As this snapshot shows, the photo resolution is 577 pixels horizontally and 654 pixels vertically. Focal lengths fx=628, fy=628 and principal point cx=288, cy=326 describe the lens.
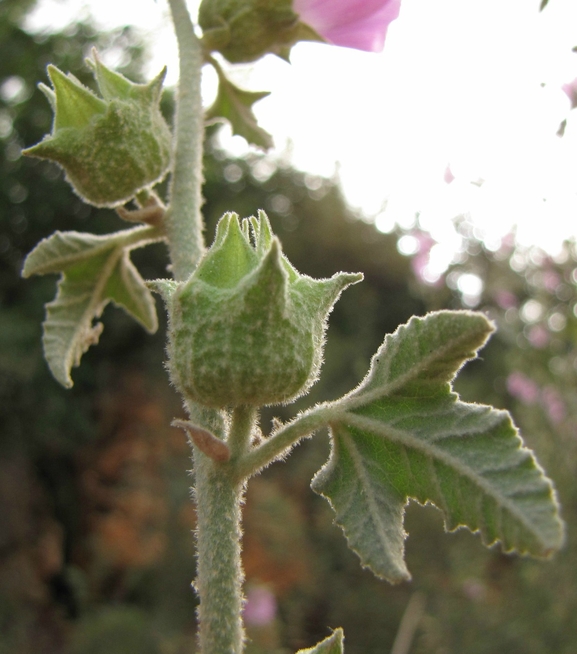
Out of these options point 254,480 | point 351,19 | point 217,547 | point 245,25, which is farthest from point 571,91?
point 254,480

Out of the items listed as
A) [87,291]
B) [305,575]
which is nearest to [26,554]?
[305,575]

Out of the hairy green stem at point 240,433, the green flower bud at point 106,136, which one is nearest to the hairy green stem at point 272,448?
the hairy green stem at point 240,433

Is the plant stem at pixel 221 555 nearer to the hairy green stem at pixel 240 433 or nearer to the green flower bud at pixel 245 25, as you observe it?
the hairy green stem at pixel 240 433

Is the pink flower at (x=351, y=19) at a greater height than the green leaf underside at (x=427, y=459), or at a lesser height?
greater

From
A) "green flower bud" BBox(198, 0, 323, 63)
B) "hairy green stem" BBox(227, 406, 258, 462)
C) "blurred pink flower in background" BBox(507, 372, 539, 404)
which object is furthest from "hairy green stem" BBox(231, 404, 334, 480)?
"blurred pink flower in background" BBox(507, 372, 539, 404)

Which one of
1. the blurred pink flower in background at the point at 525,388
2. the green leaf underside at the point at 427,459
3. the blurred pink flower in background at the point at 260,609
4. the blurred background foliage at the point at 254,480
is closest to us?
the green leaf underside at the point at 427,459

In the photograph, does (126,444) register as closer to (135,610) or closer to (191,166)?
(135,610)

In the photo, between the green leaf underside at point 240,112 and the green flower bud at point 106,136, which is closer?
the green flower bud at point 106,136
